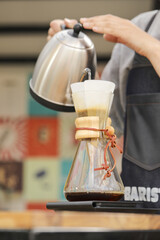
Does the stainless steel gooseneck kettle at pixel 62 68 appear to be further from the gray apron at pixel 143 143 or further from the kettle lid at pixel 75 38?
the gray apron at pixel 143 143

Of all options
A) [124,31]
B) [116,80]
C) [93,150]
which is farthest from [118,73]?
[93,150]

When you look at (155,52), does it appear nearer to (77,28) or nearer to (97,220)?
(77,28)

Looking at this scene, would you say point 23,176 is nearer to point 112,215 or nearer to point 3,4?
point 3,4

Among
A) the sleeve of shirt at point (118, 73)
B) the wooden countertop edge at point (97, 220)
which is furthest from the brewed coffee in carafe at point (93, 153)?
the sleeve of shirt at point (118, 73)

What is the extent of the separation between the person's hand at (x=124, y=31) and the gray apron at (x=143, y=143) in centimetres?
17

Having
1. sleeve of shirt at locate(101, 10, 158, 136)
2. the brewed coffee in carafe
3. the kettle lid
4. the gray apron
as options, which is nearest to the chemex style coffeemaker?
the brewed coffee in carafe

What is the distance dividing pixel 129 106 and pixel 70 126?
3.26 meters

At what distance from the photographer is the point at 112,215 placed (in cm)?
68

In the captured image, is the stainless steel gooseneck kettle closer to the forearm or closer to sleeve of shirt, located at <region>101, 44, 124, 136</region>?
the forearm

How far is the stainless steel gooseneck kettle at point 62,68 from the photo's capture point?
3.74 ft

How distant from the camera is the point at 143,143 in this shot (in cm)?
121

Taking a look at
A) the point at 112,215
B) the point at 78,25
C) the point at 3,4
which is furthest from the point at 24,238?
the point at 3,4

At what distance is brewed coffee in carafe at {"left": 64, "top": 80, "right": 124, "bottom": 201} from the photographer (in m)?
0.88

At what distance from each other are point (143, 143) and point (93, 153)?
12.9 inches
